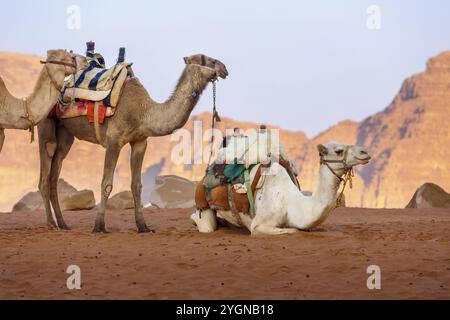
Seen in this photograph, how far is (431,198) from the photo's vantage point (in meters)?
20.4

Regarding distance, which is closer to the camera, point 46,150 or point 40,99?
point 40,99

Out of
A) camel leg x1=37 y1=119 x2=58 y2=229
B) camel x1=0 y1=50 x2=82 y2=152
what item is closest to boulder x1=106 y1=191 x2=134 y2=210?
camel leg x1=37 y1=119 x2=58 y2=229

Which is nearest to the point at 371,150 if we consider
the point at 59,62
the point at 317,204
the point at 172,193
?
the point at 172,193

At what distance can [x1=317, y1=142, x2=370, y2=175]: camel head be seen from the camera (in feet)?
31.0

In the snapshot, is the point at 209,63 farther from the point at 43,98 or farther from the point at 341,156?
the point at 341,156

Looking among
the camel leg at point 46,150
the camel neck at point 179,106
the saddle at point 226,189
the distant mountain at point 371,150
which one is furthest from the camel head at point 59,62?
the distant mountain at point 371,150

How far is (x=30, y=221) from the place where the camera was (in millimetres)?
14445

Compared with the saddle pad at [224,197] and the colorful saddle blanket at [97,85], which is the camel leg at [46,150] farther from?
the saddle pad at [224,197]

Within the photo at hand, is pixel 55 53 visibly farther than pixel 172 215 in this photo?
No

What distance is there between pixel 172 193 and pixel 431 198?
23.5ft

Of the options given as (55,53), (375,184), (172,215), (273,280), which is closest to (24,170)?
(375,184)

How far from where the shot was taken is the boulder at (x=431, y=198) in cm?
2022

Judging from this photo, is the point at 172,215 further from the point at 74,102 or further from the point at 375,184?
the point at 375,184
